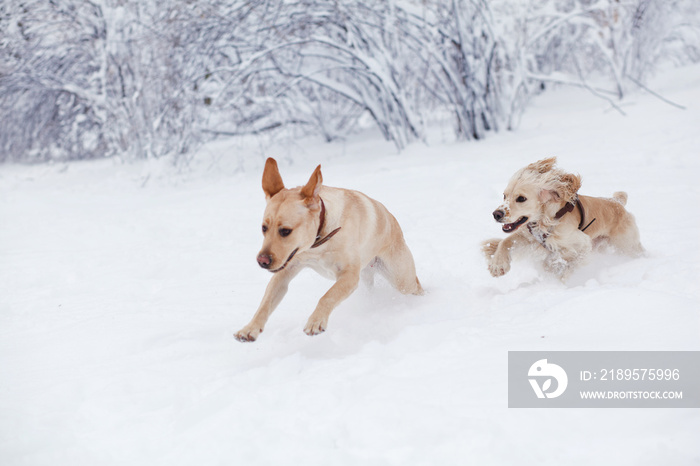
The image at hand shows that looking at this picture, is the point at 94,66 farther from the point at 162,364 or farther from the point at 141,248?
the point at 162,364

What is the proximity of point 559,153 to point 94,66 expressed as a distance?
28.5 feet

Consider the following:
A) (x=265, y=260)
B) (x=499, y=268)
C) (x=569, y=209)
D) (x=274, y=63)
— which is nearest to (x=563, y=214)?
(x=569, y=209)

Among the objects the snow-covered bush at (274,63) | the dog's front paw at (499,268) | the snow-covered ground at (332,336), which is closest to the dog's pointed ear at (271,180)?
the snow-covered ground at (332,336)

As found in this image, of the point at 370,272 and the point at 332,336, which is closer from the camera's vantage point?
the point at 332,336

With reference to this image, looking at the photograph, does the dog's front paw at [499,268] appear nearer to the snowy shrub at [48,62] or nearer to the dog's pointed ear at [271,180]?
the dog's pointed ear at [271,180]

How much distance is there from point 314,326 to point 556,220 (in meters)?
1.75

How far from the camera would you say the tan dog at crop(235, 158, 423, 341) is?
256 cm

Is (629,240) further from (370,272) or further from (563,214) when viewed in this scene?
(370,272)

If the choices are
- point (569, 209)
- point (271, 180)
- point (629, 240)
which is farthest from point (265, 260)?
point (629, 240)

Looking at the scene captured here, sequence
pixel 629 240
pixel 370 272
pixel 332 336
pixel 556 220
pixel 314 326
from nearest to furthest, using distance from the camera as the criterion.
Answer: pixel 314 326 < pixel 332 336 < pixel 556 220 < pixel 370 272 < pixel 629 240

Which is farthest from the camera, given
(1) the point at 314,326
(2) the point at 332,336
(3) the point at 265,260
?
(2) the point at 332,336

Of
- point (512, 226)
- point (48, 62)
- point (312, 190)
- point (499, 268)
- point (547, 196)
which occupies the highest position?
point (48, 62)

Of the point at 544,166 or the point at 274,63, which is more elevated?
the point at 274,63

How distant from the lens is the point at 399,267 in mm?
3371
